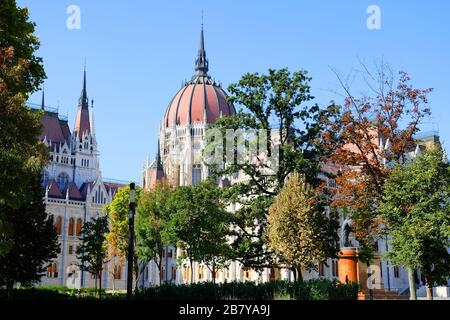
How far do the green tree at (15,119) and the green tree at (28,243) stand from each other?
493 inches

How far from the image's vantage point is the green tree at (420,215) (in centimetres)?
2586

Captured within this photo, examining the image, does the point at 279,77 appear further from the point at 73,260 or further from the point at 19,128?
the point at 73,260

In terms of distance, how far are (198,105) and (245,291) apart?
102015 mm

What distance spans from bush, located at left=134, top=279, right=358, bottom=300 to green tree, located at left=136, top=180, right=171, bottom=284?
21270 millimetres

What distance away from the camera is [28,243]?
3425 cm

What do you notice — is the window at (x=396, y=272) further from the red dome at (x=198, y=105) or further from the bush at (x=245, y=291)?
the red dome at (x=198, y=105)

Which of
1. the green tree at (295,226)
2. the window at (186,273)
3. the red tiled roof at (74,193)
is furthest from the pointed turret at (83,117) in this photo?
the green tree at (295,226)

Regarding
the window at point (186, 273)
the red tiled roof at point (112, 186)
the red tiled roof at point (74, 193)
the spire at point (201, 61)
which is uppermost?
the spire at point (201, 61)

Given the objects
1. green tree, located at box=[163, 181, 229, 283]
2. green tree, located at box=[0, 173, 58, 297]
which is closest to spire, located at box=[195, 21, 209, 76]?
green tree, located at box=[163, 181, 229, 283]

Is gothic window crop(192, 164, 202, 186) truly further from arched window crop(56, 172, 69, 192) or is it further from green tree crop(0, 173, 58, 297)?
green tree crop(0, 173, 58, 297)

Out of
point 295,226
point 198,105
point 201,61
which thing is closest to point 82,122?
point 198,105

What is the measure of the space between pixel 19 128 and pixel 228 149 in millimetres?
15529

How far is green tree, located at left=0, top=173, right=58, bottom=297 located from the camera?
32469 millimetres

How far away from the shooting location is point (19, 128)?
61.6ft
